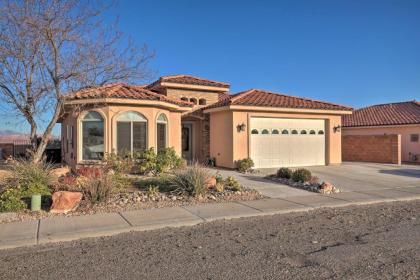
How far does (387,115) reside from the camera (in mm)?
28188

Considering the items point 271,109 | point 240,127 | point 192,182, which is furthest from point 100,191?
point 271,109

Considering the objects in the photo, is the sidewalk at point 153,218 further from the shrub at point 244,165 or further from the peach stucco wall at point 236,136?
the peach stucco wall at point 236,136

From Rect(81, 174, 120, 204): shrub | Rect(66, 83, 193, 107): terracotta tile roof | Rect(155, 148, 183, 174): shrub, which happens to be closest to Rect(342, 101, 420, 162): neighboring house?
Rect(66, 83, 193, 107): terracotta tile roof

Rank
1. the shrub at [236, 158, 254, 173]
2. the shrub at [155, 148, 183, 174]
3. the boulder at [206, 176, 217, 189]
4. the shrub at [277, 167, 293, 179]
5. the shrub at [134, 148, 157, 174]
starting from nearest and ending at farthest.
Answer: the boulder at [206, 176, 217, 189]
the shrub at [134, 148, 157, 174]
the shrub at [155, 148, 183, 174]
the shrub at [277, 167, 293, 179]
the shrub at [236, 158, 254, 173]

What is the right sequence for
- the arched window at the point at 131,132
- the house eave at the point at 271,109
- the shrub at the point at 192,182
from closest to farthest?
the shrub at the point at 192,182 < the arched window at the point at 131,132 < the house eave at the point at 271,109

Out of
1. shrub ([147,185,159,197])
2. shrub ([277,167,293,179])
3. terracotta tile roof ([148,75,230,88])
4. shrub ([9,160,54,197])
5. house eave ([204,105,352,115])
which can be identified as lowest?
shrub ([147,185,159,197])

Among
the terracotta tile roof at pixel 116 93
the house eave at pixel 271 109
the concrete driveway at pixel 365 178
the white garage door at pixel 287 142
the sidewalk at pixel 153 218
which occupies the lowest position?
the sidewalk at pixel 153 218

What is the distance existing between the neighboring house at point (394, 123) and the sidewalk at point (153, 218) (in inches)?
625

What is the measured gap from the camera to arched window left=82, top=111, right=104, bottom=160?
14266mm

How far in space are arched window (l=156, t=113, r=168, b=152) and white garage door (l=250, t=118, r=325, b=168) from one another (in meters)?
4.52

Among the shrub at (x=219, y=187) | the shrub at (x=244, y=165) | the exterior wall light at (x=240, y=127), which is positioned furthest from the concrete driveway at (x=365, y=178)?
the shrub at (x=219, y=187)

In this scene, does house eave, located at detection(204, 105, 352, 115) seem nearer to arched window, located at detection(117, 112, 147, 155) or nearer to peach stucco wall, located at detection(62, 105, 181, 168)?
peach stucco wall, located at detection(62, 105, 181, 168)

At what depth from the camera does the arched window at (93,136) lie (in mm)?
14266

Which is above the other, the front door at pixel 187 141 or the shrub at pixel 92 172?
the front door at pixel 187 141
